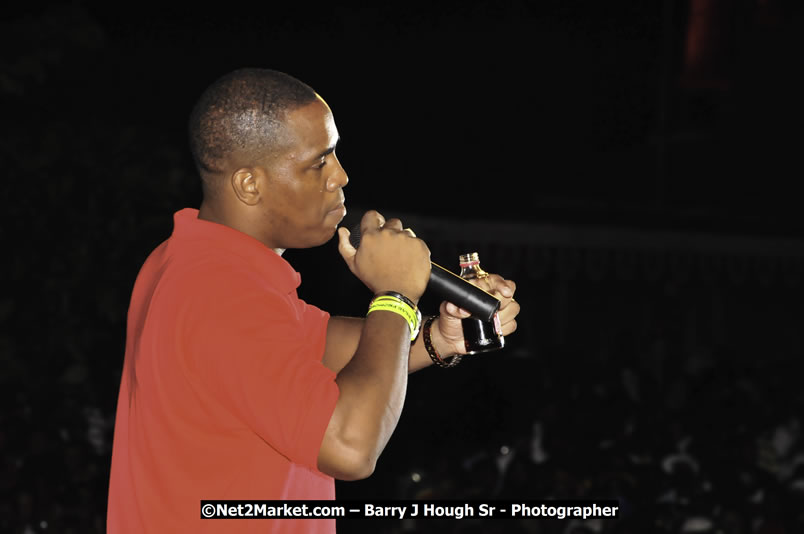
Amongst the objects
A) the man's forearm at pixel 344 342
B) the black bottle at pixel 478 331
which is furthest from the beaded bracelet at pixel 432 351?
the black bottle at pixel 478 331

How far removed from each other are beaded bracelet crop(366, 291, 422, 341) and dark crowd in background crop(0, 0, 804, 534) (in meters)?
3.80

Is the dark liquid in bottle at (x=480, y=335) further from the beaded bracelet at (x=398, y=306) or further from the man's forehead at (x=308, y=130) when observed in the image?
the man's forehead at (x=308, y=130)

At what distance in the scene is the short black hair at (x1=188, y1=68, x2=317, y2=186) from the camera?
1.56 meters

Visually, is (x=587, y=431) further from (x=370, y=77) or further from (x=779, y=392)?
(x=370, y=77)

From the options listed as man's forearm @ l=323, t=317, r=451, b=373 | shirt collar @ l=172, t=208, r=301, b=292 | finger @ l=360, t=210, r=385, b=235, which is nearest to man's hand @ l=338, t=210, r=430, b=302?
finger @ l=360, t=210, r=385, b=235

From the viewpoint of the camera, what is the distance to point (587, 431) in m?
6.16

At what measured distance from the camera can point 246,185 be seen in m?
1.59

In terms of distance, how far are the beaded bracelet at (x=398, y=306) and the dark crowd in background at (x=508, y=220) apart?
12.5 feet

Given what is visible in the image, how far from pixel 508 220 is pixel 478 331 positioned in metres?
8.22

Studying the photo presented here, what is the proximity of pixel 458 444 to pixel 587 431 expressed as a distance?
3.03 ft

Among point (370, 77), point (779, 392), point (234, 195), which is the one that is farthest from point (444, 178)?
point (234, 195)

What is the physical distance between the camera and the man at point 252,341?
4.42 ft

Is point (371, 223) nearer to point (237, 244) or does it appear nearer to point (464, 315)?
point (237, 244)

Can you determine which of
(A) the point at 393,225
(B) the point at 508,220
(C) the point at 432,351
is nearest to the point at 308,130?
(A) the point at 393,225
